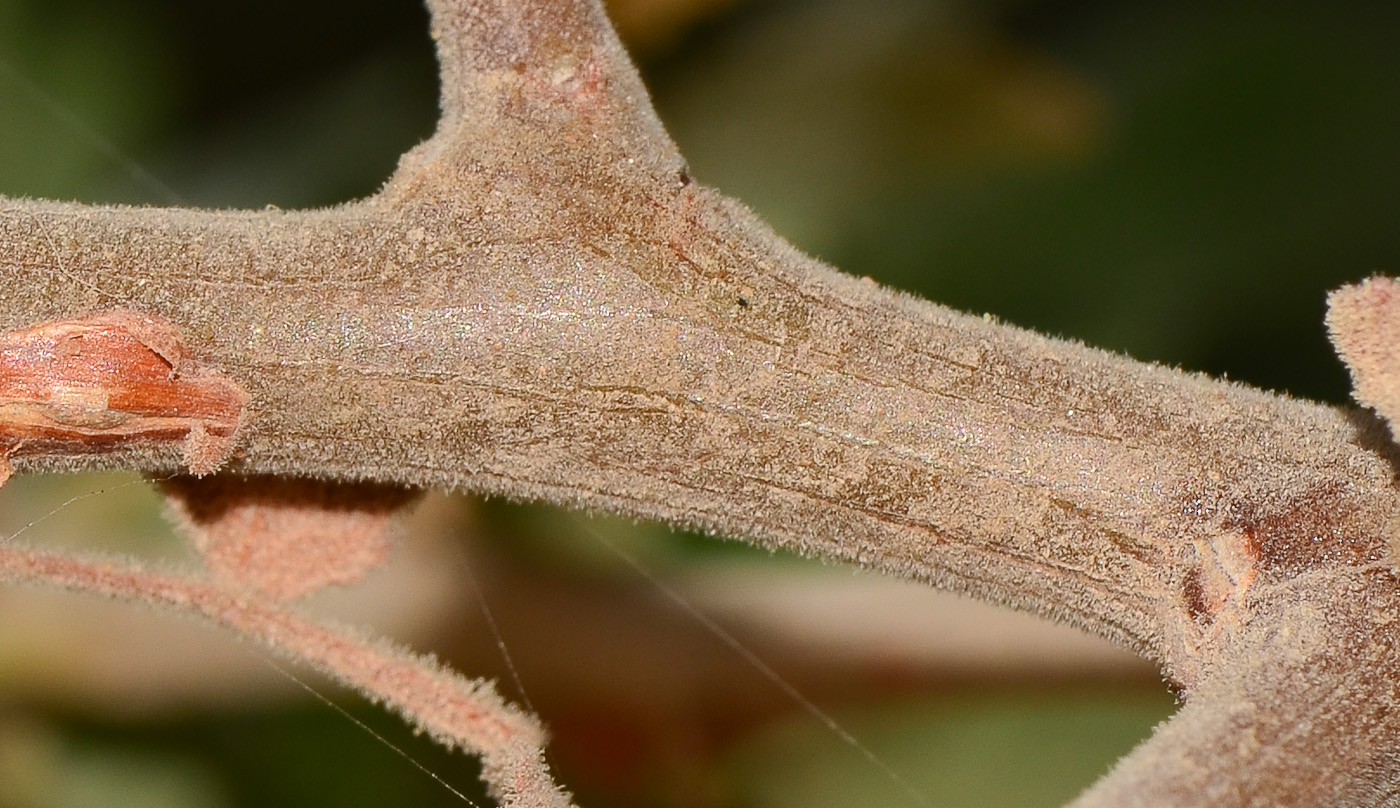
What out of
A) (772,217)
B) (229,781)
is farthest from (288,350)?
(772,217)

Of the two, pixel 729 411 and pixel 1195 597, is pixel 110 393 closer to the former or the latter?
pixel 729 411

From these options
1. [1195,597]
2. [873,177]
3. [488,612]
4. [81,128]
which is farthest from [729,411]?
[81,128]

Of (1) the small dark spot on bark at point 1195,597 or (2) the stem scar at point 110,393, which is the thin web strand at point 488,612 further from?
(1) the small dark spot on bark at point 1195,597

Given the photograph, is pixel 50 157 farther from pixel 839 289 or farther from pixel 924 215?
pixel 839 289

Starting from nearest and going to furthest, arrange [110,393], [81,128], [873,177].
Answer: [110,393], [81,128], [873,177]

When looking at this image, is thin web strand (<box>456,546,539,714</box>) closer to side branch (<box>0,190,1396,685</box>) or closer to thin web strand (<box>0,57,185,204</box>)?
thin web strand (<box>0,57,185,204</box>)

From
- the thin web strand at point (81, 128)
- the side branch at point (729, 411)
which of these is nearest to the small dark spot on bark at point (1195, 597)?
the side branch at point (729, 411)

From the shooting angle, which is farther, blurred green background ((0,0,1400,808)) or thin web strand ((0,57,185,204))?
thin web strand ((0,57,185,204))

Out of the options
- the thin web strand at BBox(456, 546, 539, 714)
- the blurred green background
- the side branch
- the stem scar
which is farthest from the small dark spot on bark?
the thin web strand at BBox(456, 546, 539, 714)
